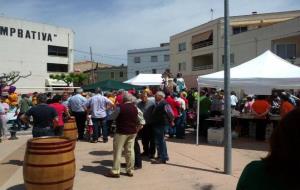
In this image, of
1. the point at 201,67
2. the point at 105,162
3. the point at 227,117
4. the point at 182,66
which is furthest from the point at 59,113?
the point at 182,66

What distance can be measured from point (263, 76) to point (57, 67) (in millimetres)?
49106

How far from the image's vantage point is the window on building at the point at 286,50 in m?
34.0

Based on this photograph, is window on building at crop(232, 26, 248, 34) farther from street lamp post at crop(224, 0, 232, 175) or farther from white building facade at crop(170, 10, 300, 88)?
street lamp post at crop(224, 0, 232, 175)

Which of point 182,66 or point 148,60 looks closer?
point 182,66

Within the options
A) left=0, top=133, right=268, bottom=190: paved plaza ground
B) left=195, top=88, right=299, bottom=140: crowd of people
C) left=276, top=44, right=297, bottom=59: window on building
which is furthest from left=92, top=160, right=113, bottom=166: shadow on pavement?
left=276, top=44, right=297, bottom=59: window on building

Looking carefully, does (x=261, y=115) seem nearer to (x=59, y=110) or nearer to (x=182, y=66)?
(x=59, y=110)

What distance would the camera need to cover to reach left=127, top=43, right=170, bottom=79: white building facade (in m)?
74.8

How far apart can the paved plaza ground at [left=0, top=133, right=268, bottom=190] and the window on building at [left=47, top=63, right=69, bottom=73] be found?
45984mm

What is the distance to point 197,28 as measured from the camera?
4794 cm

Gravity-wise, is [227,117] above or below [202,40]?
below

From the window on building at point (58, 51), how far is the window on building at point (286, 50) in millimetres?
33731

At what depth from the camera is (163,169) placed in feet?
29.5

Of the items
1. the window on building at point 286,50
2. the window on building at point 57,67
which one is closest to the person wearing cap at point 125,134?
the window on building at point 286,50

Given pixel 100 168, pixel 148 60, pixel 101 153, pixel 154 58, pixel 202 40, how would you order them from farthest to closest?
pixel 148 60, pixel 154 58, pixel 202 40, pixel 101 153, pixel 100 168
